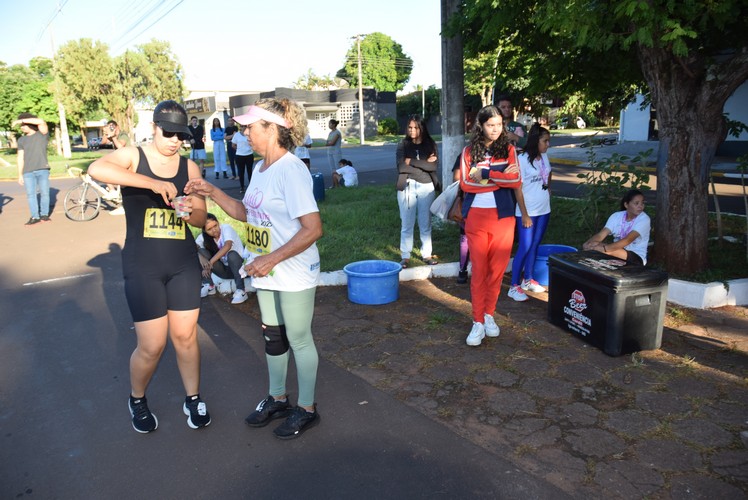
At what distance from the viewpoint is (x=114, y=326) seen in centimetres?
→ 558

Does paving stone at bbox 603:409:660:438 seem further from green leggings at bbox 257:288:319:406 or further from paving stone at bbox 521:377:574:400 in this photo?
green leggings at bbox 257:288:319:406

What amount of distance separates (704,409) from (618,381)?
577 millimetres

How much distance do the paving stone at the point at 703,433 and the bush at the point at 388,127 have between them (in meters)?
50.2

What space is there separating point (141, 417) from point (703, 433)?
3.55 m

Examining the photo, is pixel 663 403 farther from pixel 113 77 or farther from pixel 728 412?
pixel 113 77

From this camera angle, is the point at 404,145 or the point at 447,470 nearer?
the point at 447,470

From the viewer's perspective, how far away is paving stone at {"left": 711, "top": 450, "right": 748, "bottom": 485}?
298 cm

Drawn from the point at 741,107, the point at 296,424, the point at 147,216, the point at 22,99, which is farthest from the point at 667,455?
the point at 22,99

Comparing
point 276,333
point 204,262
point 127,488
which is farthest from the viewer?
point 204,262

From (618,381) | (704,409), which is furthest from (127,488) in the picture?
(704,409)

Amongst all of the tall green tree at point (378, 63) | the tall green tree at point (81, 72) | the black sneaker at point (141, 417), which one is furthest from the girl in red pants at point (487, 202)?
the tall green tree at point (378, 63)

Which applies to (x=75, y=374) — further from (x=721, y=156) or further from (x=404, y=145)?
(x=721, y=156)

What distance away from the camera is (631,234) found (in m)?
5.33

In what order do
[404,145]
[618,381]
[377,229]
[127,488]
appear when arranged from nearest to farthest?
[127,488], [618,381], [404,145], [377,229]
